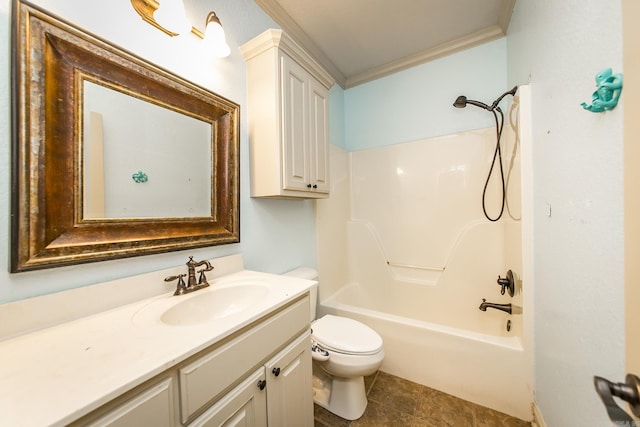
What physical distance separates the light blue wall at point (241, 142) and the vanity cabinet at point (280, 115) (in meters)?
0.07

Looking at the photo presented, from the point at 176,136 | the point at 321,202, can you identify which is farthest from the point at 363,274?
the point at 176,136

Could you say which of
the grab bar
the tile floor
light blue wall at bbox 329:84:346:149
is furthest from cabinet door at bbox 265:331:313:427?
light blue wall at bbox 329:84:346:149

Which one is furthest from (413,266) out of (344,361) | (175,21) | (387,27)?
(175,21)

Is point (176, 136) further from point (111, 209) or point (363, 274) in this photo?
point (363, 274)

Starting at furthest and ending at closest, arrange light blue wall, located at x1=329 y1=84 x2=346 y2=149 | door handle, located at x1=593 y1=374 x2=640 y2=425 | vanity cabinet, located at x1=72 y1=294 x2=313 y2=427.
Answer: light blue wall, located at x1=329 y1=84 x2=346 y2=149, vanity cabinet, located at x1=72 y1=294 x2=313 y2=427, door handle, located at x1=593 y1=374 x2=640 y2=425

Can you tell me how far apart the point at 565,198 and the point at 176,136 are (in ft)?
5.30

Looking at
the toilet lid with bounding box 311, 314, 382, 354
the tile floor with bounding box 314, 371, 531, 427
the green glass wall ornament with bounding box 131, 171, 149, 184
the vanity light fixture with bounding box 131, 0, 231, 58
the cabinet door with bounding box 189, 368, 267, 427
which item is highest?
the vanity light fixture with bounding box 131, 0, 231, 58

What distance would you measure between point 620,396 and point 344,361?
1062 mm

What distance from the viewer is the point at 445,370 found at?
1.47m

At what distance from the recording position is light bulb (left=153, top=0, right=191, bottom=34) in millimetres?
987

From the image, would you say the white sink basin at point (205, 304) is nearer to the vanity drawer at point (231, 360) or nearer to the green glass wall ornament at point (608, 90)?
the vanity drawer at point (231, 360)

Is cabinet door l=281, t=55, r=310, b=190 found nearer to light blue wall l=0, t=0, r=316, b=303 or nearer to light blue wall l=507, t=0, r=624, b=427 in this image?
light blue wall l=0, t=0, r=316, b=303

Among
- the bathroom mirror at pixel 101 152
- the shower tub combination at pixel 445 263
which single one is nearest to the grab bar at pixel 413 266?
the shower tub combination at pixel 445 263

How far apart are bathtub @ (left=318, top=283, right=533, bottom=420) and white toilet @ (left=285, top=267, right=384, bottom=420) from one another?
32 cm
